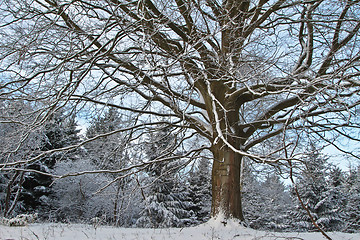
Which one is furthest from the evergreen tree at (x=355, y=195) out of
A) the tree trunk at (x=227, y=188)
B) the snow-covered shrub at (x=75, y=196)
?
the snow-covered shrub at (x=75, y=196)

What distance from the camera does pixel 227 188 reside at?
17.9 feet

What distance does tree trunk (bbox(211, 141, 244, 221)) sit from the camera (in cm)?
532

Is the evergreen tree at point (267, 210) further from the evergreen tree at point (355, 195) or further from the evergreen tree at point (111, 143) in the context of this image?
the evergreen tree at point (111, 143)

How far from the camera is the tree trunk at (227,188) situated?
5315 millimetres

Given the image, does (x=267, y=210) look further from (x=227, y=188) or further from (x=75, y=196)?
(x=227, y=188)

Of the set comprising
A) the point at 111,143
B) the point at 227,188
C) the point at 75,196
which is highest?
the point at 111,143

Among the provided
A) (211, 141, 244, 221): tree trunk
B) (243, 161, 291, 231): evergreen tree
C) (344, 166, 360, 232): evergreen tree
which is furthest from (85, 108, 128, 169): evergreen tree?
(243, 161, 291, 231): evergreen tree

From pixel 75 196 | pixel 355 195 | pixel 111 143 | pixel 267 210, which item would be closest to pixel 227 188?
pixel 111 143

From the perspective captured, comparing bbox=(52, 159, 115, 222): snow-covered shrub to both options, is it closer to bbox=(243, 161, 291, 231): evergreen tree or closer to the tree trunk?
bbox=(243, 161, 291, 231): evergreen tree

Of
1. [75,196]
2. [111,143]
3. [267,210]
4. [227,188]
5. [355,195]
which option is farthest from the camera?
[267,210]

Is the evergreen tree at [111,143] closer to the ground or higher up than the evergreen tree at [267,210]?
higher up

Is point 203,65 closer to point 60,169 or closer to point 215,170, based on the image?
point 215,170

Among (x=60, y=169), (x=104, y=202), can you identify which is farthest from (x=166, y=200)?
(x=60, y=169)

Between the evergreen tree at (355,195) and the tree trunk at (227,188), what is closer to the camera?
the evergreen tree at (355,195)
